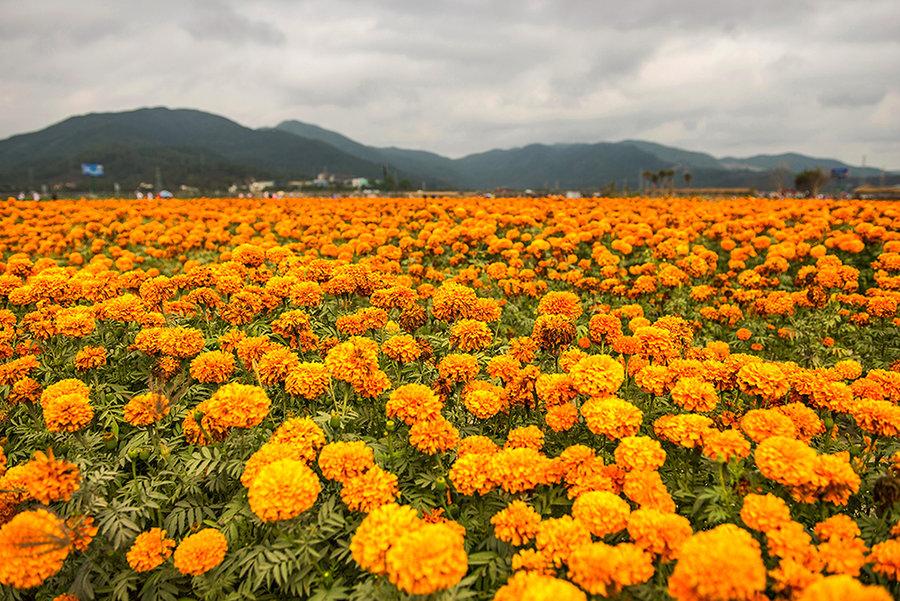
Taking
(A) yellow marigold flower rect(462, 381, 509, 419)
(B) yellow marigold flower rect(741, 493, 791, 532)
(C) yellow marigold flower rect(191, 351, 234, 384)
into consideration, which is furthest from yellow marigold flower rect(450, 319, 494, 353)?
(B) yellow marigold flower rect(741, 493, 791, 532)

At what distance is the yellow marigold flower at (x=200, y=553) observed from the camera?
225 cm

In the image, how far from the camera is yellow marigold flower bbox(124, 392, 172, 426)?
2.81 meters

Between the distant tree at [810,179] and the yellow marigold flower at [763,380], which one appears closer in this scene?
the yellow marigold flower at [763,380]

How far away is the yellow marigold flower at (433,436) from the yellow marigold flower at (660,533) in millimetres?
1058

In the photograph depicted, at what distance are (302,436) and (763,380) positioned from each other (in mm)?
2975

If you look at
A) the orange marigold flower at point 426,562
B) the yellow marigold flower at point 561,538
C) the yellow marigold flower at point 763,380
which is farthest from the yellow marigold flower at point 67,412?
the yellow marigold flower at point 763,380

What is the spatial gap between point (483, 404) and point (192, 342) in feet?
7.43

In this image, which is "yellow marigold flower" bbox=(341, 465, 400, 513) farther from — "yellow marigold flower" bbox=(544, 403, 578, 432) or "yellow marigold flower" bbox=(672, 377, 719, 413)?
"yellow marigold flower" bbox=(672, 377, 719, 413)

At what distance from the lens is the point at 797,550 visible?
1888 millimetres

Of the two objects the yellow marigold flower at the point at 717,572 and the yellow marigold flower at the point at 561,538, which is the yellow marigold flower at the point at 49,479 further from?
the yellow marigold flower at the point at 717,572

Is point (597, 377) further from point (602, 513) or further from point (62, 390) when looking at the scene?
point (62, 390)

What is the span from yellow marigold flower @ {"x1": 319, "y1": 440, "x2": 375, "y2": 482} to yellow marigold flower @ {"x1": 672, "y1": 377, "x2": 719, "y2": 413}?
1989mm

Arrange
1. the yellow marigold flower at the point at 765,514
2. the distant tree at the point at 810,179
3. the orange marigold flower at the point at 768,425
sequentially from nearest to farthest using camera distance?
the yellow marigold flower at the point at 765,514 → the orange marigold flower at the point at 768,425 → the distant tree at the point at 810,179

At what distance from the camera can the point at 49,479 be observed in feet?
7.39
